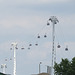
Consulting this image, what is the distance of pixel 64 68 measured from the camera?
4331 inches

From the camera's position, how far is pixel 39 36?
107 meters

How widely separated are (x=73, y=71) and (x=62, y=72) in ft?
8.38

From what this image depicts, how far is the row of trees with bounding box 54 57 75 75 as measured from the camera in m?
109

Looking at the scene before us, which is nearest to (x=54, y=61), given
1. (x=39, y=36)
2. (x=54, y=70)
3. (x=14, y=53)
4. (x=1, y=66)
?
(x=54, y=70)

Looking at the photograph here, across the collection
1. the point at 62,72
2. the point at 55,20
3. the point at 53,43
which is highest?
the point at 55,20

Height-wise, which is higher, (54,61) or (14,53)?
(14,53)

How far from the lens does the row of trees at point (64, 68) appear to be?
358 feet

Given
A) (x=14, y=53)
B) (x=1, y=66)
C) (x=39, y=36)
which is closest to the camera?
(x=39, y=36)

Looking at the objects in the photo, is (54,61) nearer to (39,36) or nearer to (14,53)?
(39,36)

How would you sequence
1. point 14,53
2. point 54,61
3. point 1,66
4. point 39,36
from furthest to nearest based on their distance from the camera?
1. point 1,66
2. point 14,53
3. point 54,61
4. point 39,36

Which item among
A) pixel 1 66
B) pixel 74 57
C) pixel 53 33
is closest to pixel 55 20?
pixel 53 33

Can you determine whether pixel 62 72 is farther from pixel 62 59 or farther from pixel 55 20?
pixel 55 20

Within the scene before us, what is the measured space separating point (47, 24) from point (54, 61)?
31.5 feet

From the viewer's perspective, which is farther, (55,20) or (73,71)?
(55,20)
